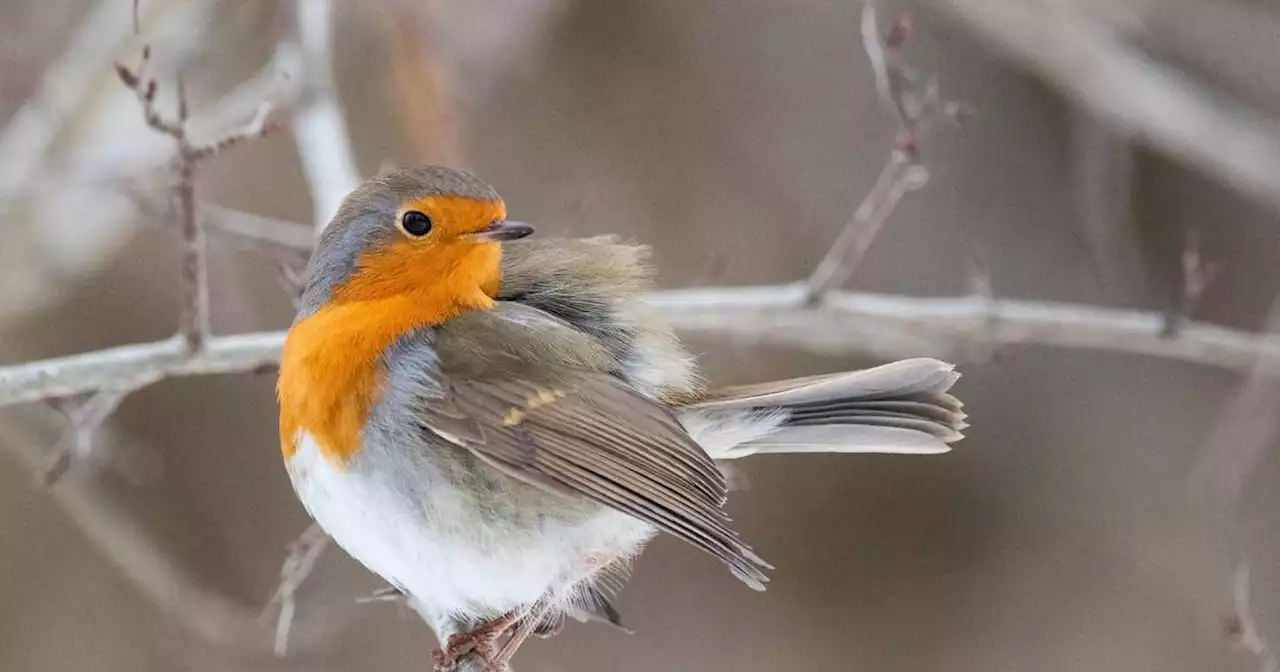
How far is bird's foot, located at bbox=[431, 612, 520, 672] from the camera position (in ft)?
7.29

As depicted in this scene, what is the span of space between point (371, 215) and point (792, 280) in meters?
2.88

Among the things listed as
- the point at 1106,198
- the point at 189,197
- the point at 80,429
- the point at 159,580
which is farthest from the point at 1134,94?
the point at 159,580

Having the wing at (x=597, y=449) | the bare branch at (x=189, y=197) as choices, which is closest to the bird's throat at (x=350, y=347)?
the wing at (x=597, y=449)

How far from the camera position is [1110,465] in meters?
4.93

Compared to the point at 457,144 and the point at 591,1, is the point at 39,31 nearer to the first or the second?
the point at 457,144

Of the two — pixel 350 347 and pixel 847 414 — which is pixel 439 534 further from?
pixel 847 414

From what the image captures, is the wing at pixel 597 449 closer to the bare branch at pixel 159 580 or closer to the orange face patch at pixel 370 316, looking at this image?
the orange face patch at pixel 370 316

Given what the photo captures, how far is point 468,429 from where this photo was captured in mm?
2148

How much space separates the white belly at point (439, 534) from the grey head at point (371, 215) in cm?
34

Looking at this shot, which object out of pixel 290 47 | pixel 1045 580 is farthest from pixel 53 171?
pixel 1045 580

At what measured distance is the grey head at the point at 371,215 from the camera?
220 cm

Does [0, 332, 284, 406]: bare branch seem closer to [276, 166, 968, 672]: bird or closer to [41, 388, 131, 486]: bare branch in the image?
[41, 388, 131, 486]: bare branch

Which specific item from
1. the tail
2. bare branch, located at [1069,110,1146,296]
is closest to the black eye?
the tail

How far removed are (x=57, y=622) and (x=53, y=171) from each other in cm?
195
